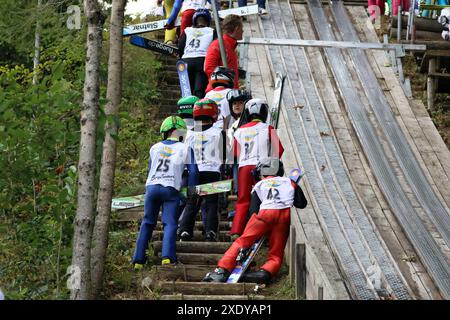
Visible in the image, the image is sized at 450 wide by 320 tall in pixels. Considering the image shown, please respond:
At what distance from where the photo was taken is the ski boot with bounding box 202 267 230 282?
12789 millimetres

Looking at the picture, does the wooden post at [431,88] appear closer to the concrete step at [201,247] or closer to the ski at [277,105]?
the ski at [277,105]

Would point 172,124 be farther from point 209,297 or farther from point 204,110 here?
point 209,297

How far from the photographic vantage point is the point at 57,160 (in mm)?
12656

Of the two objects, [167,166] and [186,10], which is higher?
[186,10]

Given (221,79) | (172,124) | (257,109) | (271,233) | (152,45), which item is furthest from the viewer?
(152,45)

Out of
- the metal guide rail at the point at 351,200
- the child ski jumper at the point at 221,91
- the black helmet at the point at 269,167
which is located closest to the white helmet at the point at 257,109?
the child ski jumper at the point at 221,91

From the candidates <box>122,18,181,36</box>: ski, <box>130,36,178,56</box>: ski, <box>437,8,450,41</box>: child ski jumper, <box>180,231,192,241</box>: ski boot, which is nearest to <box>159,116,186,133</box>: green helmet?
<box>180,231,192,241</box>: ski boot

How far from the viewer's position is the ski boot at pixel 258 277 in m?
12.9

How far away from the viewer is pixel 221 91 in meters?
15.9

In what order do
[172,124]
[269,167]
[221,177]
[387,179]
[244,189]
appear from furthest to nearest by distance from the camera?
[387,179]
[221,177]
[244,189]
[172,124]
[269,167]

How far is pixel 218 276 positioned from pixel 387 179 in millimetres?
4797

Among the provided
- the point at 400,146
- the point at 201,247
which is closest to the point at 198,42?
the point at 400,146
